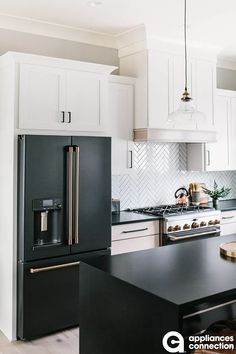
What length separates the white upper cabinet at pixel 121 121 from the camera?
13.8 ft

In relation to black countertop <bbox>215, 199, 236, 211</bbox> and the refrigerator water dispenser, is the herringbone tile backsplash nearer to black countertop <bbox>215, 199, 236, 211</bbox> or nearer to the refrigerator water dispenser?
black countertop <bbox>215, 199, 236, 211</bbox>

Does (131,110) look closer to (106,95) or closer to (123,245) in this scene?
(106,95)

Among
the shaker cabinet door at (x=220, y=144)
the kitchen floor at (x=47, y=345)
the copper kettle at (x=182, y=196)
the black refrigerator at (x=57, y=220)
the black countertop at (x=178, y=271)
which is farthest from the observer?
the shaker cabinet door at (x=220, y=144)

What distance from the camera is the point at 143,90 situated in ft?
14.2

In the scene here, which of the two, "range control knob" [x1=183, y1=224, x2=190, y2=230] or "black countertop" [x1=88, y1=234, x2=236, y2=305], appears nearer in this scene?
"black countertop" [x1=88, y1=234, x2=236, y2=305]

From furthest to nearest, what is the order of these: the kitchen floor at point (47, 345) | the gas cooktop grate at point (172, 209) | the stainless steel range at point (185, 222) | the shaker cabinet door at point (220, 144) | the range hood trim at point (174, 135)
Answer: the shaker cabinet door at point (220, 144) < the gas cooktop grate at point (172, 209) < the range hood trim at point (174, 135) < the stainless steel range at point (185, 222) < the kitchen floor at point (47, 345)

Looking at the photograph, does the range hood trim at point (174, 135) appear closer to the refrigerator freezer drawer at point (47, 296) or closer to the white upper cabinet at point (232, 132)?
the white upper cabinet at point (232, 132)

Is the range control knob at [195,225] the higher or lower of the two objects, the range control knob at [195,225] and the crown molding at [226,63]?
the lower

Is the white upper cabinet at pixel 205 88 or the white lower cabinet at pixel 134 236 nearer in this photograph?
the white lower cabinet at pixel 134 236

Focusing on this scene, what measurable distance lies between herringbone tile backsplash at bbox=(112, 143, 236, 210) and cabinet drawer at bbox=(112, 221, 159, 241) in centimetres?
63

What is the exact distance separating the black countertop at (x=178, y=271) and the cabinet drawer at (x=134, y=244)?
1.22m

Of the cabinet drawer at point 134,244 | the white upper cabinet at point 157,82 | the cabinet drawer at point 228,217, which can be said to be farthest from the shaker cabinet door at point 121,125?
the cabinet drawer at point 228,217

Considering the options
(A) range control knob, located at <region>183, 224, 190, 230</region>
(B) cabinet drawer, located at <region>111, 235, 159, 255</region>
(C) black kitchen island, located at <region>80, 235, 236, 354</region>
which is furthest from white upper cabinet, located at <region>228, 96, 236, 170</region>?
(C) black kitchen island, located at <region>80, 235, 236, 354</region>

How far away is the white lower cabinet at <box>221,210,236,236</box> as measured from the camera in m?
4.84
